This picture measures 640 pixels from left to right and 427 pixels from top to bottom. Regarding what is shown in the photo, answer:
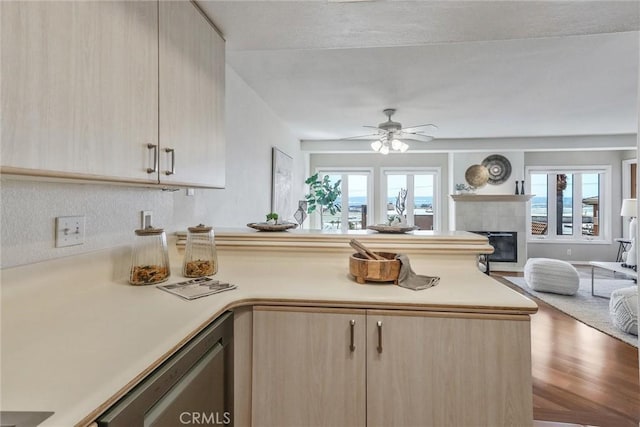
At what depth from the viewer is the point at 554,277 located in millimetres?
4340

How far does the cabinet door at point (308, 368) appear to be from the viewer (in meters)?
1.27

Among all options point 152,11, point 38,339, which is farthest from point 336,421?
point 152,11

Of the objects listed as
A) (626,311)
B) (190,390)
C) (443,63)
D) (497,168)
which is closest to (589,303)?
(626,311)

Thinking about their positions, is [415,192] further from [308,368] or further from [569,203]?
[308,368]

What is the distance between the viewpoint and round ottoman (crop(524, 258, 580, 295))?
4270 mm

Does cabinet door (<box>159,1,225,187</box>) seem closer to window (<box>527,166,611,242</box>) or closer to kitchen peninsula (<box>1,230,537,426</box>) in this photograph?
kitchen peninsula (<box>1,230,537,426</box>)

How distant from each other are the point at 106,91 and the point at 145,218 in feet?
2.61

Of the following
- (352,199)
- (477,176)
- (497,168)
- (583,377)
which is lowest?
(583,377)

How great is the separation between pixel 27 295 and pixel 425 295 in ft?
4.56

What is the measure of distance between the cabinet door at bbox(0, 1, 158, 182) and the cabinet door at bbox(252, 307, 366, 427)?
0.77 meters

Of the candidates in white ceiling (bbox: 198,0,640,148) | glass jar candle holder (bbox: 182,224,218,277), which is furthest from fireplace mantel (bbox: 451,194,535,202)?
glass jar candle holder (bbox: 182,224,218,277)

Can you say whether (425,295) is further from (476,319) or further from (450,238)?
(450,238)

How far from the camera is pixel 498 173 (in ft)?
21.4

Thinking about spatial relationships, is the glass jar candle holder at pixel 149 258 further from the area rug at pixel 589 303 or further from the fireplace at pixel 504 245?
the fireplace at pixel 504 245
